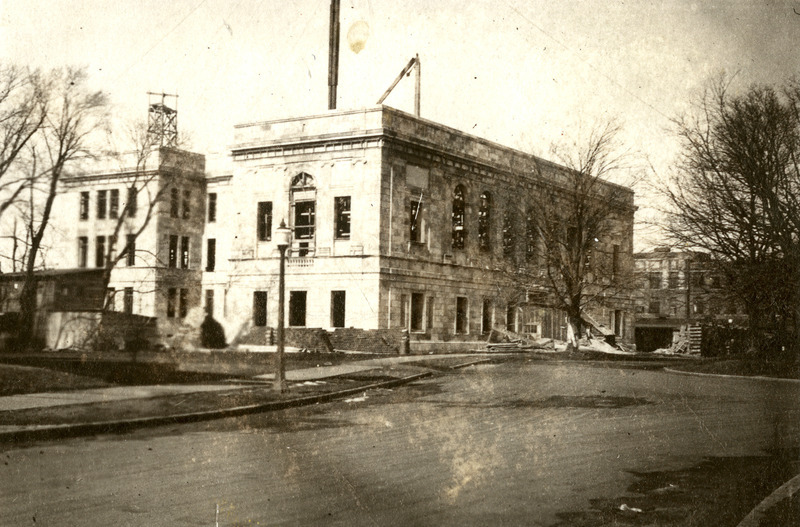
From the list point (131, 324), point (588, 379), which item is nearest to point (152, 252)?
point (131, 324)

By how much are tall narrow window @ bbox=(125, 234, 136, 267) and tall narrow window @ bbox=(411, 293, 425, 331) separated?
26468 millimetres

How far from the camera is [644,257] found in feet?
48.6

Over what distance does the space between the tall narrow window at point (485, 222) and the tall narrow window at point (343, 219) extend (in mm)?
6516

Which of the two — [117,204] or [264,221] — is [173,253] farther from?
[264,221]

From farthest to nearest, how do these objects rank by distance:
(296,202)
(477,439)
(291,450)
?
(296,202), (477,439), (291,450)

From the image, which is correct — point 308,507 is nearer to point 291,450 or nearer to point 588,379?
point 291,450

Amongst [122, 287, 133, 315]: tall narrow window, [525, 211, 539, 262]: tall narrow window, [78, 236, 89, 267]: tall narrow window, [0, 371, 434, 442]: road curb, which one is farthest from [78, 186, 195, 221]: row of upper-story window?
[525, 211, 539, 262]: tall narrow window

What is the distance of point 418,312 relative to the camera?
104 ft

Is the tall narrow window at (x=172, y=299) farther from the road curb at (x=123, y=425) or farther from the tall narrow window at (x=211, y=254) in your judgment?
the road curb at (x=123, y=425)

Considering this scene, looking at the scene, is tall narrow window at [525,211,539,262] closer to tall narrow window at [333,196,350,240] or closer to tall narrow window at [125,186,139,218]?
tall narrow window at [333,196,350,240]

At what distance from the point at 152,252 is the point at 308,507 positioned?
2324 mm

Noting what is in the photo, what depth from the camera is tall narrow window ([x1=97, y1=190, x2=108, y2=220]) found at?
16.2 feet

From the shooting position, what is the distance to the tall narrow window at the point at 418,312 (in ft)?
103

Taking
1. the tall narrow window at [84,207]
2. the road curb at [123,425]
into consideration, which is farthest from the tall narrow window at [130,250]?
the road curb at [123,425]
